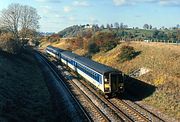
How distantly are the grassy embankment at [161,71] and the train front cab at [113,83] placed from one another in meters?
2.68

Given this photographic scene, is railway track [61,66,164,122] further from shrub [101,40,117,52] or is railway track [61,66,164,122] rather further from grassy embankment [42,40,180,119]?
shrub [101,40,117,52]

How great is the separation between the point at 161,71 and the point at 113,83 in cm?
827

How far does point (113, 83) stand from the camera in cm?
3262

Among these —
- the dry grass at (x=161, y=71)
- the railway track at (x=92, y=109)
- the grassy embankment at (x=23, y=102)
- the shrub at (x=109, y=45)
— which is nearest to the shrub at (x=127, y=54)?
the dry grass at (x=161, y=71)

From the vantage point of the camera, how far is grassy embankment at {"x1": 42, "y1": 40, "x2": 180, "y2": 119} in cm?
2990

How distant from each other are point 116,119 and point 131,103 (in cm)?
563

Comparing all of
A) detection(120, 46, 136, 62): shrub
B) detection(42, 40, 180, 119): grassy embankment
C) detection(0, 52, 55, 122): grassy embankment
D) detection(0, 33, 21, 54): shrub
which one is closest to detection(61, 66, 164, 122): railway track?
detection(42, 40, 180, 119): grassy embankment

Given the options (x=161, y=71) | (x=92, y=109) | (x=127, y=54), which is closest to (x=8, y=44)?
(x=127, y=54)

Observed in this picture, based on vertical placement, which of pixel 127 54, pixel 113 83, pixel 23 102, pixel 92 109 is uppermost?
pixel 127 54

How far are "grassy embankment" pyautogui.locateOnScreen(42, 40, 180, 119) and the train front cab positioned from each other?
2.68 meters

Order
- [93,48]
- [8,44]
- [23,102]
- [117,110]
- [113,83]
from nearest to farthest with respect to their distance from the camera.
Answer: [117,110] < [23,102] < [113,83] < [8,44] < [93,48]

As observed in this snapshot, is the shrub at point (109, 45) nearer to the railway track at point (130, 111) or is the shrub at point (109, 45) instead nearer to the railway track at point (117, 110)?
the railway track at point (117, 110)

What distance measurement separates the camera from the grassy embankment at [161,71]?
98.1 feet

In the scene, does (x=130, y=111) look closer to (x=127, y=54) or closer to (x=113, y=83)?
(x=113, y=83)
